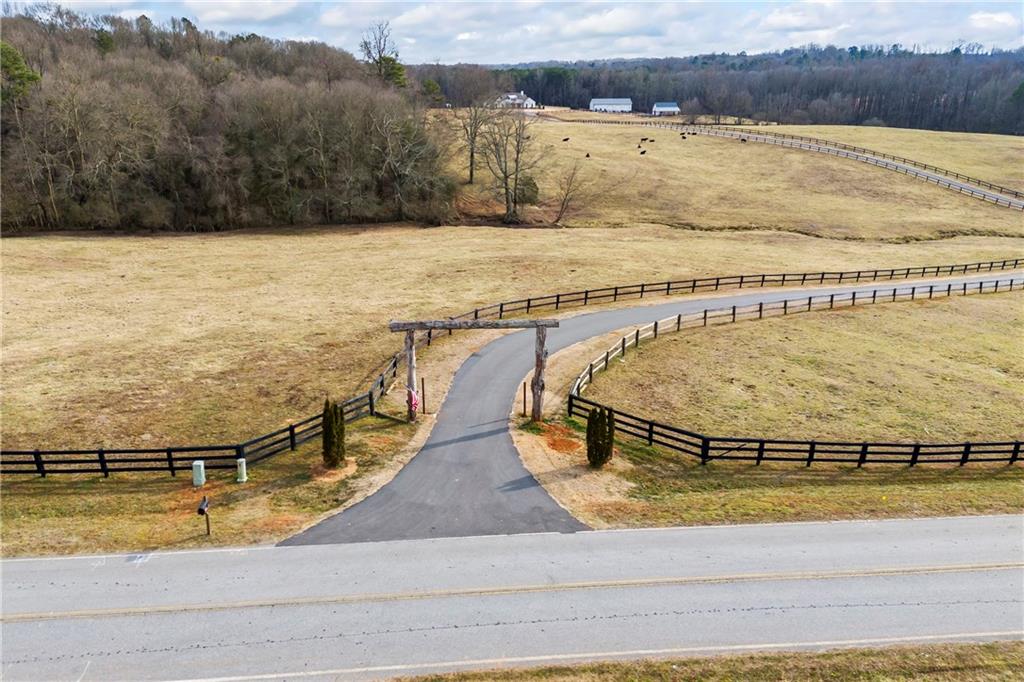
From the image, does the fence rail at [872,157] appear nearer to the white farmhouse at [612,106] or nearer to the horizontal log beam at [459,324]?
the white farmhouse at [612,106]

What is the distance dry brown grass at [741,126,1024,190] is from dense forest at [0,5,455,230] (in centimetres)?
7184

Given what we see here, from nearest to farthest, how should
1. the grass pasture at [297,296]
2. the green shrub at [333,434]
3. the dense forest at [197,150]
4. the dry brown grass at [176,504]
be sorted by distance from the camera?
the dry brown grass at [176,504], the grass pasture at [297,296], the green shrub at [333,434], the dense forest at [197,150]

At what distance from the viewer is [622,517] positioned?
1778cm

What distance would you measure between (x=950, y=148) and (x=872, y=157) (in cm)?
2046

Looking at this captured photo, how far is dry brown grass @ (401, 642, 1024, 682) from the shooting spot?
1202cm

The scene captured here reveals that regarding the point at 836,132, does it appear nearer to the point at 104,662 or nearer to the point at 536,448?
the point at 536,448

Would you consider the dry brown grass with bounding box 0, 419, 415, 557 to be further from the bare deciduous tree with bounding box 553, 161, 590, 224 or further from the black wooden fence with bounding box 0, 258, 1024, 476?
the bare deciduous tree with bounding box 553, 161, 590, 224

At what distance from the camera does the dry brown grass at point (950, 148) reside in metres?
86.0

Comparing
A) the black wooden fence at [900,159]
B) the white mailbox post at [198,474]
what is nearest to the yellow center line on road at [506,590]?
the white mailbox post at [198,474]

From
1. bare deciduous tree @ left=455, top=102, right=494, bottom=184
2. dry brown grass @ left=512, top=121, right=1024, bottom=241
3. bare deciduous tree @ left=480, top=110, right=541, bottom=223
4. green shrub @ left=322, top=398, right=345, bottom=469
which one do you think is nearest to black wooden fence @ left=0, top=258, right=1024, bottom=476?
green shrub @ left=322, top=398, right=345, bottom=469

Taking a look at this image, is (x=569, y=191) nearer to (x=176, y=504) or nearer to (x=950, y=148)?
(x=176, y=504)

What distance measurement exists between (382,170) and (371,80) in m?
21.2

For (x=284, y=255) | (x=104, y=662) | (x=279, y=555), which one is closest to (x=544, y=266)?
Answer: (x=284, y=255)

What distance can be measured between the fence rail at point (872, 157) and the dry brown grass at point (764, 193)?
2.30 m
